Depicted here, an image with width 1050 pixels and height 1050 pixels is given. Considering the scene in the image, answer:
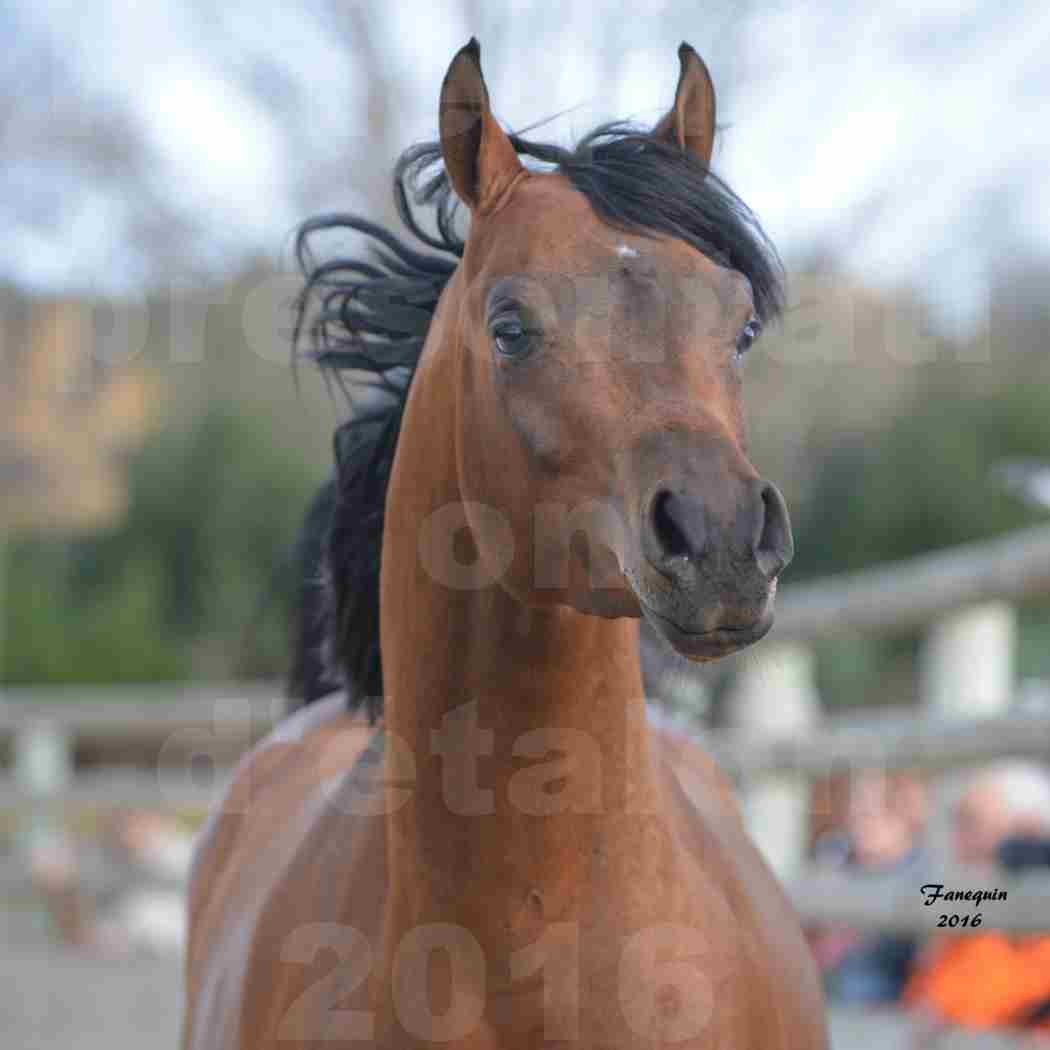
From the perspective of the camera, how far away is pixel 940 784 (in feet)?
16.2

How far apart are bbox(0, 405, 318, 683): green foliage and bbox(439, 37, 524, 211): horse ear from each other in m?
11.1

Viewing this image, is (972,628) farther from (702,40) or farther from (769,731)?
(702,40)

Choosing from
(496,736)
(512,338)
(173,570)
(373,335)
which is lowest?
(496,736)

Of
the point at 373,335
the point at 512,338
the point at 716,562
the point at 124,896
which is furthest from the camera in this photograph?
the point at 124,896

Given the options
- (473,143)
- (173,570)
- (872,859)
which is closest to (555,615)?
(473,143)

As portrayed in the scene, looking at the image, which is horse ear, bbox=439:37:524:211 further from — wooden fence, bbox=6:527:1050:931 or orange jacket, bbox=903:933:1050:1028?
orange jacket, bbox=903:933:1050:1028

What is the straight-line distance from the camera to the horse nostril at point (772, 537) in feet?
5.12

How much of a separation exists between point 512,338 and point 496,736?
1.71ft

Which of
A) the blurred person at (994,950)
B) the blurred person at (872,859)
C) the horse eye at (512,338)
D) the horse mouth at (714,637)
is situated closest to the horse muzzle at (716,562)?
the horse mouth at (714,637)

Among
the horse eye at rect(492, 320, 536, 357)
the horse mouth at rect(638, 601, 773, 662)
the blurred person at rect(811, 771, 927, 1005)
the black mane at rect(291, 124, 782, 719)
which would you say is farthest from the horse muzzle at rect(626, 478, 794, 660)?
the blurred person at rect(811, 771, 927, 1005)

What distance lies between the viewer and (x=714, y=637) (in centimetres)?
160

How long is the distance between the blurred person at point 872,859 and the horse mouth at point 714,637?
3.55 metres

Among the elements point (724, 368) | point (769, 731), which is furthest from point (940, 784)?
point (724, 368)

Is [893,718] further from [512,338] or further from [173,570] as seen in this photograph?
[173,570]
